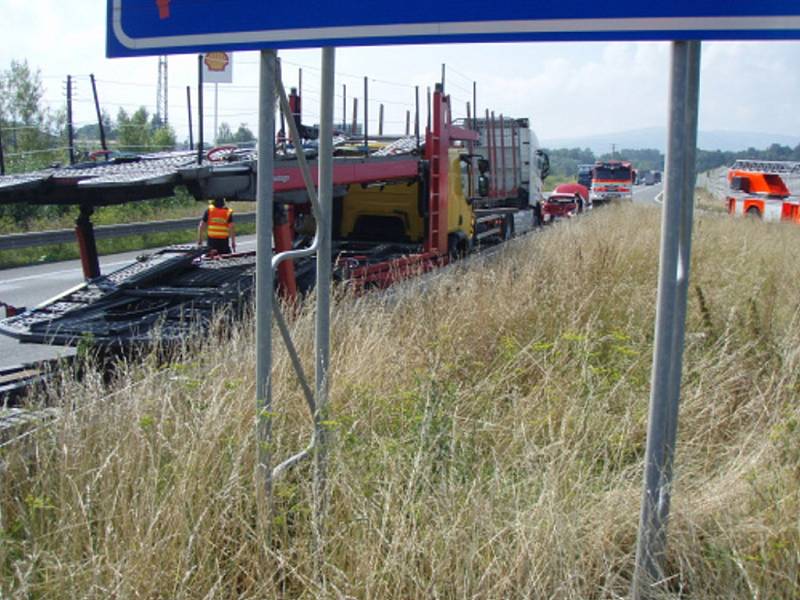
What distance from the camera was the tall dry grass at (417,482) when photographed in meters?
2.77

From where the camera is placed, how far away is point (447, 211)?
44.1ft

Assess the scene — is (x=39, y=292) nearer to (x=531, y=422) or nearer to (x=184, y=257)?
(x=184, y=257)

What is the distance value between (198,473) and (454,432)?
1.09m

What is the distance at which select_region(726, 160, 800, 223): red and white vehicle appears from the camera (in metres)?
30.8

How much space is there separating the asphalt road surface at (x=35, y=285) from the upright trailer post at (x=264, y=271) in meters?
5.48

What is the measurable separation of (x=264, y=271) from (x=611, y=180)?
133 feet

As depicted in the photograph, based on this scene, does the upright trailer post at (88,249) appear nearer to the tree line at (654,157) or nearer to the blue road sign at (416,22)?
the blue road sign at (416,22)

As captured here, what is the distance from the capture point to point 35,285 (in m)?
13.9

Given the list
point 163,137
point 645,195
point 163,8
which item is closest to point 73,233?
point 163,8

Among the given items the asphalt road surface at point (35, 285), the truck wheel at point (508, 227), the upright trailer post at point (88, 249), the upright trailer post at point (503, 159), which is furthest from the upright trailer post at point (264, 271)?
the upright trailer post at point (503, 159)

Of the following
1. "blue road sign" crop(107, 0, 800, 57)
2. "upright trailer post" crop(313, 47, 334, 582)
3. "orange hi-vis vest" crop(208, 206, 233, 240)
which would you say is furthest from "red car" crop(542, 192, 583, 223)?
"blue road sign" crop(107, 0, 800, 57)

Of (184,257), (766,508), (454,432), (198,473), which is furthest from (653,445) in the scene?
(184,257)

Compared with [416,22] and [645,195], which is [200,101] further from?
[645,195]

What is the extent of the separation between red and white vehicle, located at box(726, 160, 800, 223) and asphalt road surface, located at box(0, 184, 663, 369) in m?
23.3
